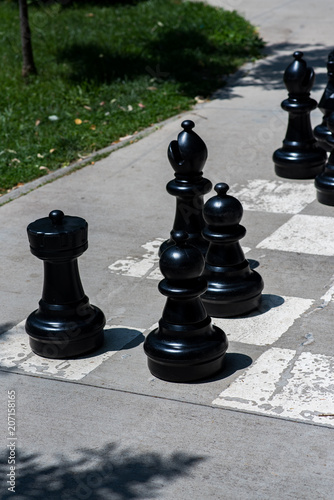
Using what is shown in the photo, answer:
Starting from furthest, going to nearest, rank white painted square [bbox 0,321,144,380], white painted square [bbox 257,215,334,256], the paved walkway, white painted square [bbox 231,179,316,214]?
1. white painted square [bbox 231,179,316,214]
2. white painted square [bbox 257,215,334,256]
3. white painted square [bbox 0,321,144,380]
4. the paved walkway

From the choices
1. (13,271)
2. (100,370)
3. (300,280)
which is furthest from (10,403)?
(300,280)

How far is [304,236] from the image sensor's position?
20.0ft

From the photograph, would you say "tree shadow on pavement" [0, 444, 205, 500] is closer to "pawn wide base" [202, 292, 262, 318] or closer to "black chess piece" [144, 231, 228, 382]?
"black chess piece" [144, 231, 228, 382]

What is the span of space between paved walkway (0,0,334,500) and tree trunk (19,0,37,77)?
143 inches

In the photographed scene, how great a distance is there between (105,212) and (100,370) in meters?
2.61

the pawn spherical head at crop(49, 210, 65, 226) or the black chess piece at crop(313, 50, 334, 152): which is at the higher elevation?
the pawn spherical head at crop(49, 210, 65, 226)

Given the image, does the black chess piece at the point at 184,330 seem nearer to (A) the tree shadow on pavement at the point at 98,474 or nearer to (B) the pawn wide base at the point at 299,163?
(A) the tree shadow on pavement at the point at 98,474

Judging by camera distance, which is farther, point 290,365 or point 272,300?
point 272,300

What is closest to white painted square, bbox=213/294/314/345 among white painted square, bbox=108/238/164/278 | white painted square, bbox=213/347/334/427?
white painted square, bbox=213/347/334/427

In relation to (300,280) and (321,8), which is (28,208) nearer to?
(300,280)

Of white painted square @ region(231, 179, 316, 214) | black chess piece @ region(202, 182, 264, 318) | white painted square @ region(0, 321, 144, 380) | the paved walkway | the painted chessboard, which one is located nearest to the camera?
the paved walkway

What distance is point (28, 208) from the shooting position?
6863 millimetres

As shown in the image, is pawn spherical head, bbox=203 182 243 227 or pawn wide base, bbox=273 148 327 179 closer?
pawn spherical head, bbox=203 182 243 227

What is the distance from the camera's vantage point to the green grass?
8.64m
